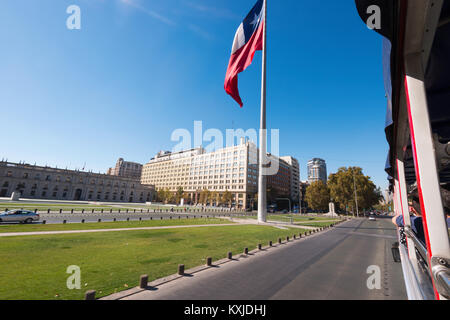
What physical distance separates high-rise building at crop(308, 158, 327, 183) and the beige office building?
115057 mm

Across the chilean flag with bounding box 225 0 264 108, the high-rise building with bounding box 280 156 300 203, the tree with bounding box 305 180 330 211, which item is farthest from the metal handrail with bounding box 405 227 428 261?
the high-rise building with bounding box 280 156 300 203

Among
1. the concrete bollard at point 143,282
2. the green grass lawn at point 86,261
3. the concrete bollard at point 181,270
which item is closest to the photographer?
the green grass lawn at point 86,261

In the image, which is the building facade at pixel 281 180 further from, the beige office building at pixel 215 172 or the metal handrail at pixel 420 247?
the metal handrail at pixel 420 247

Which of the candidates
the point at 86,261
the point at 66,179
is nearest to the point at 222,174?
the point at 66,179

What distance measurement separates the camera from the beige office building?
8738 centimetres

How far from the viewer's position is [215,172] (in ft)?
326

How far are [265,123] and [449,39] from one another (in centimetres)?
2475

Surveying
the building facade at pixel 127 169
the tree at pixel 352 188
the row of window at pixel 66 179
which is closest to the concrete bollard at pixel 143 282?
the tree at pixel 352 188

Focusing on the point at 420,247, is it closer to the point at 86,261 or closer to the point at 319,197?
the point at 86,261

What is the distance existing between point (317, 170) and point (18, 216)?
198388mm

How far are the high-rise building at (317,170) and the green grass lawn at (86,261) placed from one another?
624 ft

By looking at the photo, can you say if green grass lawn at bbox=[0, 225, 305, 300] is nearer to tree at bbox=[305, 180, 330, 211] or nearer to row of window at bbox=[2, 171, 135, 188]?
tree at bbox=[305, 180, 330, 211]

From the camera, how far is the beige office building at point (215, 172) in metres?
87.4
